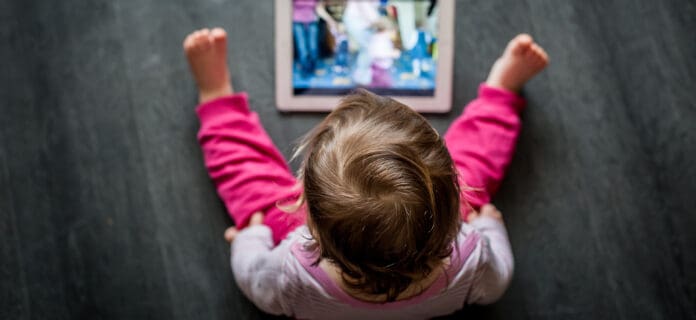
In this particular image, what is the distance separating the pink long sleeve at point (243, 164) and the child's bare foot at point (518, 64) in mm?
310

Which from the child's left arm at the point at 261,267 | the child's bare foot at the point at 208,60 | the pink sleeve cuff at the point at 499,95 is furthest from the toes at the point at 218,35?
the pink sleeve cuff at the point at 499,95

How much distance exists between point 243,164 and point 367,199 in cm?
32

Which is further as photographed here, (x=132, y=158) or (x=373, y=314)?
(x=132, y=158)

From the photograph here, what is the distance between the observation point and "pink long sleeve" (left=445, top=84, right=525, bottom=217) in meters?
0.77

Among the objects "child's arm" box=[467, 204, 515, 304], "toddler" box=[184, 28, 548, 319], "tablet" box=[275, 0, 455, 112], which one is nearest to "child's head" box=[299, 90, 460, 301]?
"toddler" box=[184, 28, 548, 319]

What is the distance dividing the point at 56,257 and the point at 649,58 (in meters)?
0.86

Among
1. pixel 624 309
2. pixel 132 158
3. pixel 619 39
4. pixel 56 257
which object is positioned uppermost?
pixel 619 39

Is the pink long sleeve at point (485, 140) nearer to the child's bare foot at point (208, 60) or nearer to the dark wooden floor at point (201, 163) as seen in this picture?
the dark wooden floor at point (201, 163)

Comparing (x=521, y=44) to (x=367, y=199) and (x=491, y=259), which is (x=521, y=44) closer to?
(x=491, y=259)

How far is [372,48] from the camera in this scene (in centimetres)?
83

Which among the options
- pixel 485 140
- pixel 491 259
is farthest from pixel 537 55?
pixel 491 259

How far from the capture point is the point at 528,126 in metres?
0.85

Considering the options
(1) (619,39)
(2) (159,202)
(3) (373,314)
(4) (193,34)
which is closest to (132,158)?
(2) (159,202)

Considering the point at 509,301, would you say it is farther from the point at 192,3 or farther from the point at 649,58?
the point at 192,3
